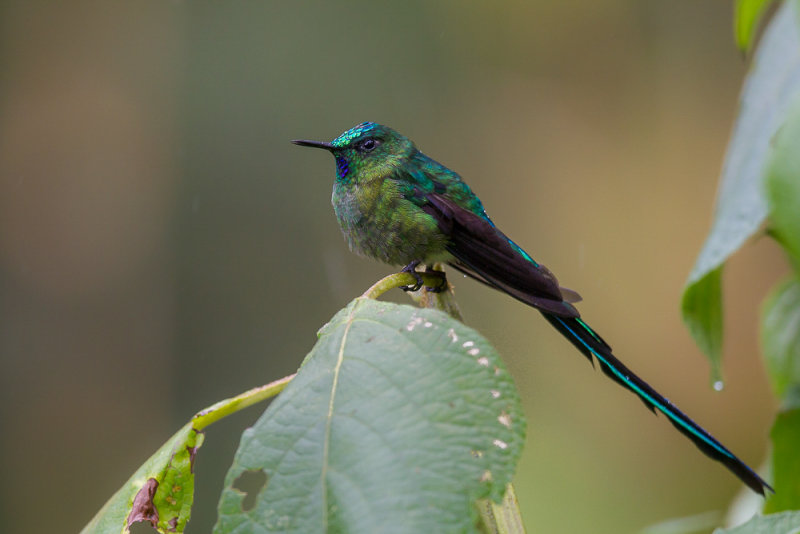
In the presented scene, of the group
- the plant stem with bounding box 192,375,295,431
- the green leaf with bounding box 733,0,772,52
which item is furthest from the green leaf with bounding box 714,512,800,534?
the green leaf with bounding box 733,0,772,52

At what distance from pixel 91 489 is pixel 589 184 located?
11.6 feet

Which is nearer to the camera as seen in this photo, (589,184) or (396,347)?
(396,347)

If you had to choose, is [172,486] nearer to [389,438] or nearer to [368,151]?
[389,438]

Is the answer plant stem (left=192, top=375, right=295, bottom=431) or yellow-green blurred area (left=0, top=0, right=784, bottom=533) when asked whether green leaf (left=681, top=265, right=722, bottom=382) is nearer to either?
plant stem (left=192, top=375, right=295, bottom=431)

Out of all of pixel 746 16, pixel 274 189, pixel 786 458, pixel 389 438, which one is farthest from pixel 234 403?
pixel 274 189

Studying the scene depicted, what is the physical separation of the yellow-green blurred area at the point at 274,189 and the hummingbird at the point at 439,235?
112 inches

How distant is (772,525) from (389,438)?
1.36 ft

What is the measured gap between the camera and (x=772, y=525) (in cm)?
84

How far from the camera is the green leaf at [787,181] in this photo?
0.99 metres

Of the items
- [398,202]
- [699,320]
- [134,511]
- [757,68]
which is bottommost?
[134,511]

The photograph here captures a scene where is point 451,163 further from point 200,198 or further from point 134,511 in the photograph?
point 134,511

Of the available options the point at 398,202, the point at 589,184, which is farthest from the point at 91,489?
the point at 398,202

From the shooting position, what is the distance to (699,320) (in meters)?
1.17

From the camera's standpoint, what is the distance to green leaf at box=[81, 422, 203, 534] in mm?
1025
